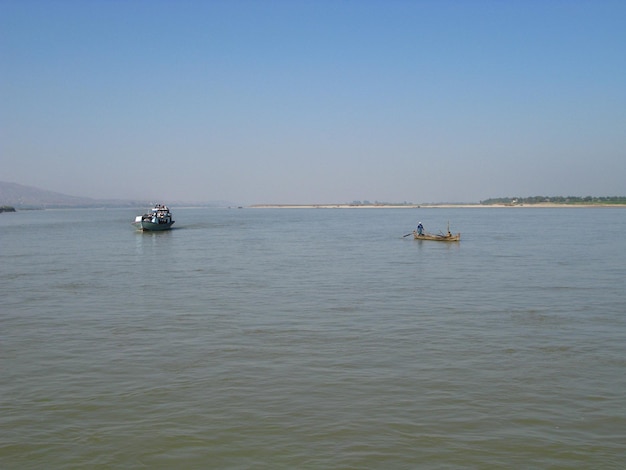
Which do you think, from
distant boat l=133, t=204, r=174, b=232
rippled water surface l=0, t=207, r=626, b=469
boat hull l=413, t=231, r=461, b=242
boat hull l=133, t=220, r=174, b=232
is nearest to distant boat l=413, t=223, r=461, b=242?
boat hull l=413, t=231, r=461, b=242

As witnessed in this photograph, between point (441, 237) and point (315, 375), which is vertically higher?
point (441, 237)

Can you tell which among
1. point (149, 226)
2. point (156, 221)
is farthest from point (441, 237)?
point (156, 221)

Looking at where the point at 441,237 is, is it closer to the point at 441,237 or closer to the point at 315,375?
the point at 441,237

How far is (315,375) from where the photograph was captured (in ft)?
38.0

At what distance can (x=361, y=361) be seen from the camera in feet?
40.9

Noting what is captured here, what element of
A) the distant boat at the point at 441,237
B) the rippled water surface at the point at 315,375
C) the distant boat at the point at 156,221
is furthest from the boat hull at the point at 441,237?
the distant boat at the point at 156,221

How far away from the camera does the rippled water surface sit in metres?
8.41

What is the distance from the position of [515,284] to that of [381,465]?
57.8 ft

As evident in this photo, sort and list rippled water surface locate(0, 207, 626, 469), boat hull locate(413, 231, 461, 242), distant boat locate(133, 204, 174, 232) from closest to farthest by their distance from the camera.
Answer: rippled water surface locate(0, 207, 626, 469)
boat hull locate(413, 231, 461, 242)
distant boat locate(133, 204, 174, 232)

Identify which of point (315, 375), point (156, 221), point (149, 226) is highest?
point (156, 221)

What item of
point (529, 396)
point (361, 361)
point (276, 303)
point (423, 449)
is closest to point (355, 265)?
point (276, 303)

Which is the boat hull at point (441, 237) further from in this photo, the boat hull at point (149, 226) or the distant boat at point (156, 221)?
the distant boat at point (156, 221)

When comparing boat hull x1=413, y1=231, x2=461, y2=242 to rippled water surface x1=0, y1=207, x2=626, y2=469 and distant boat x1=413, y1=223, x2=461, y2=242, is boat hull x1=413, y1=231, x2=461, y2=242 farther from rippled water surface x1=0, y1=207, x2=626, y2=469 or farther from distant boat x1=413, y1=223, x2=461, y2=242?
rippled water surface x1=0, y1=207, x2=626, y2=469

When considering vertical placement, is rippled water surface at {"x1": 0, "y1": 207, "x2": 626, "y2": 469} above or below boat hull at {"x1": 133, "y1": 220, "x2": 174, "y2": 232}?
below
